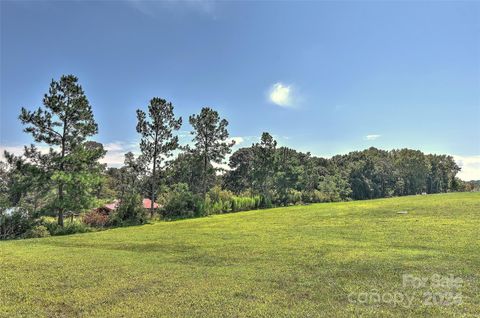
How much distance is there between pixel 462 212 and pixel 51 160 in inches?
946

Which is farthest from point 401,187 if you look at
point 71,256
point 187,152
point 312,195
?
point 71,256

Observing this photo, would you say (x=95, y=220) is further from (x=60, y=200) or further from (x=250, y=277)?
(x=250, y=277)

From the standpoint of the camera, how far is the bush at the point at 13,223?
17188 millimetres

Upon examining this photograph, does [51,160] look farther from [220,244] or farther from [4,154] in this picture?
[220,244]

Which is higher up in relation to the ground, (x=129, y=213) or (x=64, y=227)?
(x=129, y=213)

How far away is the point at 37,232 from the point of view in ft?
57.8

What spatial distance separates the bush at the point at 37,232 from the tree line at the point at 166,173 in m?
1.27

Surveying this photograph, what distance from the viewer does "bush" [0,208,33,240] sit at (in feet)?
56.4

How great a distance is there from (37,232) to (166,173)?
45.3ft

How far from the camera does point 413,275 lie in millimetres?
6574

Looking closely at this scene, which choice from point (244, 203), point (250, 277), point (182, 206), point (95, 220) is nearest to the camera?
point (250, 277)

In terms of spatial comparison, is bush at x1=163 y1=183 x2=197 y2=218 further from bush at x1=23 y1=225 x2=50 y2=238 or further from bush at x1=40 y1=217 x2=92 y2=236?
bush at x1=23 y1=225 x2=50 y2=238

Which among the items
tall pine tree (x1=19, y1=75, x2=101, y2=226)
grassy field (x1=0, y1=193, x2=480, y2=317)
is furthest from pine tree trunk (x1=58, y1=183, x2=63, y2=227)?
grassy field (x1=0, y1=193, x2=480, y2=317)

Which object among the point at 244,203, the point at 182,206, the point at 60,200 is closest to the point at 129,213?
the point at 60,200
